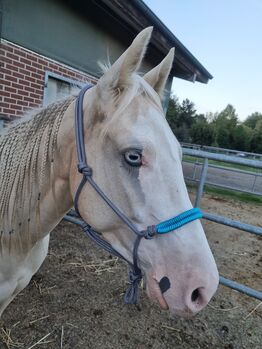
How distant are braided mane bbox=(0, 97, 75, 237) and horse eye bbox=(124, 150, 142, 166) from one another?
Answer: 1.45ft

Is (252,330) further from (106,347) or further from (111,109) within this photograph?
(111,109)

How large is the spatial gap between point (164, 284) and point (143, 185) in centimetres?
37

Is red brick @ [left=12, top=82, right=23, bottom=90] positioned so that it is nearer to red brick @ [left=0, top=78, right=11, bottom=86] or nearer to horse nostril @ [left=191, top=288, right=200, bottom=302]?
red brick @ [left=0, top=78, right=11, bottom=86]

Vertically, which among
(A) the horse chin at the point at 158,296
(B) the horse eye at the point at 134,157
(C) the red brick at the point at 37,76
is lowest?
(A) the horse chin at the point at 158,296

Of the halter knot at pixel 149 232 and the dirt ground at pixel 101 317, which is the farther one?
the dirt ground at pixel 101 317

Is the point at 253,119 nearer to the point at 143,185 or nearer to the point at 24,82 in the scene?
the point at 24,82

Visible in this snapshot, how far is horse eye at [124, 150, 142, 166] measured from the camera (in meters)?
1.04

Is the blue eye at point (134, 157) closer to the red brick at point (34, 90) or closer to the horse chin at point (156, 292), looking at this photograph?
the horse chin at point (156, 292)

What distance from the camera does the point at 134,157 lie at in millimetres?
1049

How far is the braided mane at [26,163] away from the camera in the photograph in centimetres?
134

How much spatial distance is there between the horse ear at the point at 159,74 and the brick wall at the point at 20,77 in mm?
2353

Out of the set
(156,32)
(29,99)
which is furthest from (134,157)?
(156,32)

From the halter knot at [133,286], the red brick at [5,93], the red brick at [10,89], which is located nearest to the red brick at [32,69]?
the red brick at [10,89]

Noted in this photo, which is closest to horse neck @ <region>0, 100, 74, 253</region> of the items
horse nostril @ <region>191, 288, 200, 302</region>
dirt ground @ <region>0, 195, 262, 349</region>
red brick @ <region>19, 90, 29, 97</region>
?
horse nostril @ <region>191, 288, 200, 302</region>
